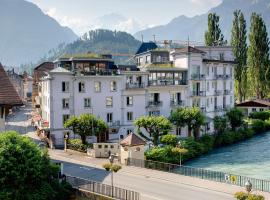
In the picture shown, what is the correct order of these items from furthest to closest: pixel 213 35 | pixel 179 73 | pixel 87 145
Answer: pixel 213 35 → pixel 179 73 → pixel 87 145

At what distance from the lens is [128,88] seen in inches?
2263

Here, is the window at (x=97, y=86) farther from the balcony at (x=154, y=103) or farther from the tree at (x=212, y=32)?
the tree at (x=212, y=32)

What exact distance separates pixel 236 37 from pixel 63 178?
66.2 m

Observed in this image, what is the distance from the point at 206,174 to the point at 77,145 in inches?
715

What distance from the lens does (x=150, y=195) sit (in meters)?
28.9

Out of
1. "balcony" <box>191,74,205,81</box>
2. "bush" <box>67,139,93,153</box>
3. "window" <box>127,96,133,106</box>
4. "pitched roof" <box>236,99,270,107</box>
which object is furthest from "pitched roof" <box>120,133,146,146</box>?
"pitched roof" <box>236,99,270,107</box>

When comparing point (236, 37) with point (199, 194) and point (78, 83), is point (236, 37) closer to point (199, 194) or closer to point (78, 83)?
point (78, 83)

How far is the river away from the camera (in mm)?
43594

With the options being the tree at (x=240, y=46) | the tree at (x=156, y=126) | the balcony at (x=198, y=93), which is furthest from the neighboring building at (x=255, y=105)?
the tree at (x=156, y=126)

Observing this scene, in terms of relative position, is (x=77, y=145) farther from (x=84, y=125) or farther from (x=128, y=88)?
(x=128, y=88)

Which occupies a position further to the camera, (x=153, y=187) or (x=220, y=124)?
(x=220, y=124)

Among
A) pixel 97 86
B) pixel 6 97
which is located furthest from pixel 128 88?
pixel 6 97

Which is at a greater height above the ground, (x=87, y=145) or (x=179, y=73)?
(x=179, y=73)

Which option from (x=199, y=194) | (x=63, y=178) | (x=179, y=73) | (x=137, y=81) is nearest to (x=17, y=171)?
(x=63, y=178)
